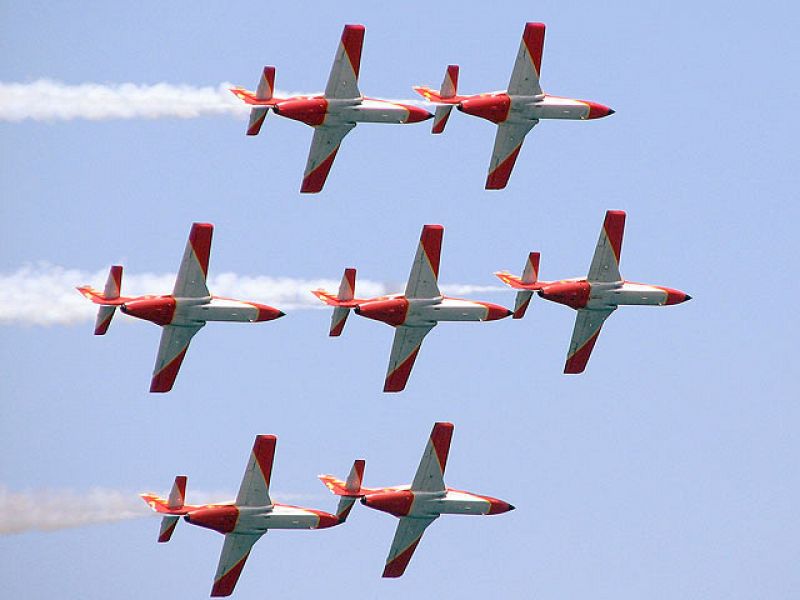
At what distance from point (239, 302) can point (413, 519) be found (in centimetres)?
1319

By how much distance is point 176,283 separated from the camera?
120688mm

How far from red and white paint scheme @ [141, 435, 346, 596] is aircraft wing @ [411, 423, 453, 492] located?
3.95 metres

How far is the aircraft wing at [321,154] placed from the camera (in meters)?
125

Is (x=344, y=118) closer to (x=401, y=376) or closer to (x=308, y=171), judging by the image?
(x=308, y=171)

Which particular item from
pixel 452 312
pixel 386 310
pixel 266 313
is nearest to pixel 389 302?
→ pixel 386 310

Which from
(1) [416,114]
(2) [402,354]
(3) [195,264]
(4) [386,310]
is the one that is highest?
(1) [416,114]

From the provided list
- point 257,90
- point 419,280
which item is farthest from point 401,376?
point 257,90

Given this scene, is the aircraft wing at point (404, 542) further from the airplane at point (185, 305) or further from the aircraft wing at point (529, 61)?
the aircraft wing at point (529, 61)

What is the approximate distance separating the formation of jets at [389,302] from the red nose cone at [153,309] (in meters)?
0.04

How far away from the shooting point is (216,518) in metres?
123

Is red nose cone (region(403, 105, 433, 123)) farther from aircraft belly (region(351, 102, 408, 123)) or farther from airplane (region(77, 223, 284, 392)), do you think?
airplane (region(77, 223, 284, 392))

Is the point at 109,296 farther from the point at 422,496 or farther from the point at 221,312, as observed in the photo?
the point at 422,496

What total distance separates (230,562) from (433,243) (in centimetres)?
1625

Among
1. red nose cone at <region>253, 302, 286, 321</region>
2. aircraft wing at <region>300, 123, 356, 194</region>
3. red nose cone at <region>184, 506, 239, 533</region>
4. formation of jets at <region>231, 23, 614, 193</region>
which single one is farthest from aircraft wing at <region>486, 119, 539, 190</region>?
red nose cone at <region>184, 506, 239, 533</region>
